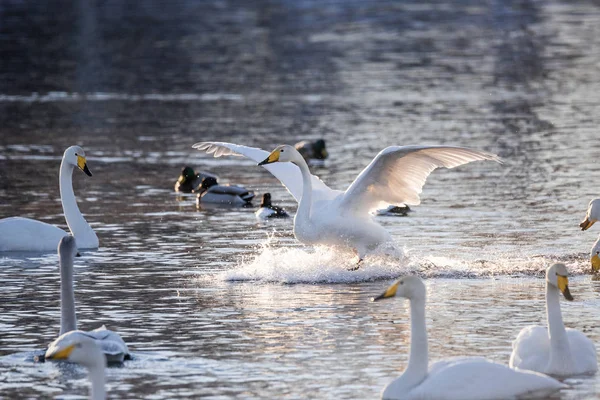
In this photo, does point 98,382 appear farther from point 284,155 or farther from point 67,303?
point 284,155

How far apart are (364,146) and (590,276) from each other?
12.5 meters

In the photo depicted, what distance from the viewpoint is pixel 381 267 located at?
15203 millimetres

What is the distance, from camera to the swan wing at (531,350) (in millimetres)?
10570

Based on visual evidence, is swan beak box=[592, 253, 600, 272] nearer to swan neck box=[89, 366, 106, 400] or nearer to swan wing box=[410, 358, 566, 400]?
swan wing box=[410, 358, 566, 400]

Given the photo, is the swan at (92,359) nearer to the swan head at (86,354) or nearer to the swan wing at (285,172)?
the swan head at (86,354)

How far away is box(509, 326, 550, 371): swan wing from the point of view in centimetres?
1057

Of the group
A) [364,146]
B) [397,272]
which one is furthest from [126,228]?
[364,146]

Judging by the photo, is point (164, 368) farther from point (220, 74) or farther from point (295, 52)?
point (295, 52)

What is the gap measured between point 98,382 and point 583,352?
3.85 metres

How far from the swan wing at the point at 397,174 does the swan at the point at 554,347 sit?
3.82 metres

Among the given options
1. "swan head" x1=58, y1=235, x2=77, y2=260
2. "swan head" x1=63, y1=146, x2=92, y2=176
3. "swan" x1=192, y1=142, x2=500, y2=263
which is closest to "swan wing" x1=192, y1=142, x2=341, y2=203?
"swan" x1=192, y1=142, x2=500, y2=263

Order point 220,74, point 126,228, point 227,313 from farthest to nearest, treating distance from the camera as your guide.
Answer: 1. point 220,74
2. point 126,228
3. point 227,313

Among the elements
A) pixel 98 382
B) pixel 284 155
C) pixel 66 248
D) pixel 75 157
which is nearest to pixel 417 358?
pixel 98 382

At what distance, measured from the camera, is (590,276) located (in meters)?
14.5
